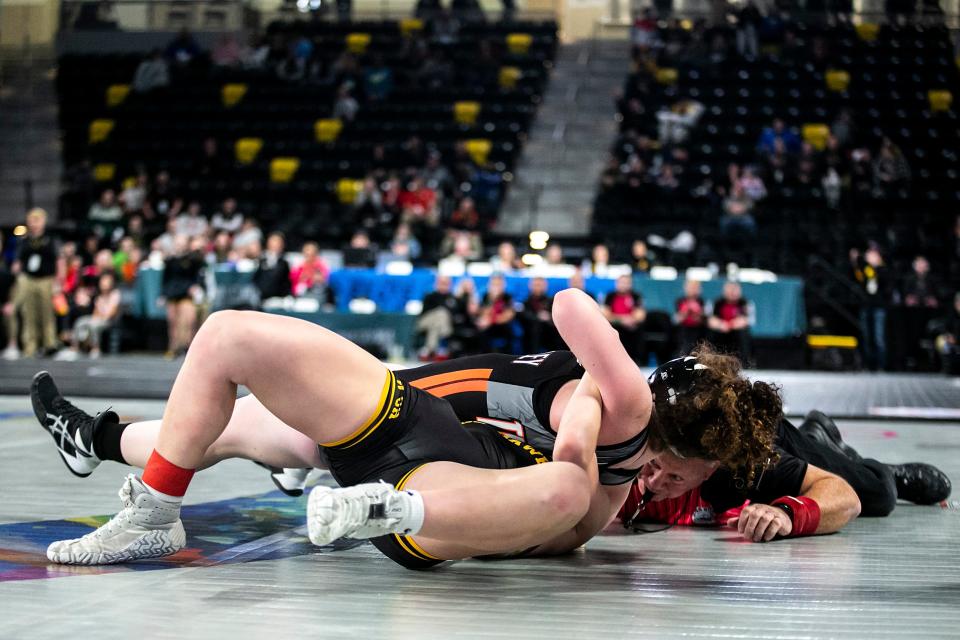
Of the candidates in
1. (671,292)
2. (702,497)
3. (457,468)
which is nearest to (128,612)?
(457,468)

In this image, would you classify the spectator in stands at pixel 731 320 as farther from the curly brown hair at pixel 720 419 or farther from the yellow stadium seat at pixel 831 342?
the curly brown hair at pixel 720 419

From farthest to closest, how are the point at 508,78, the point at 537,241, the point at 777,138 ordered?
the point at 508,78 → the point at 777,138 → the point at 537,241

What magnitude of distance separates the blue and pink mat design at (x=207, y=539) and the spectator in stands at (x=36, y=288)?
8502 millimetres

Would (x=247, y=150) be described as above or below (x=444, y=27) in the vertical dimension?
below

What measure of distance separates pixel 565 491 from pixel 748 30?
16142 mm

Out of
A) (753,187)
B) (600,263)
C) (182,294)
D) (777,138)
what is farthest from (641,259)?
(182,294)

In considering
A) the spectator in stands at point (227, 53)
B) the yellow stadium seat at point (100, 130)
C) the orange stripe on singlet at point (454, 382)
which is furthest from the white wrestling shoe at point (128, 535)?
the spectator in stands at point (227, 53)

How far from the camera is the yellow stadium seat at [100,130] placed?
1781cm

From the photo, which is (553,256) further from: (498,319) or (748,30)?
(748,30)

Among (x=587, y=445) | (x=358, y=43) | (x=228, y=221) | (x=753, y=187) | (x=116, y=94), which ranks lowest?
(x=228, y=221)

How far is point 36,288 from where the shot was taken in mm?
11375

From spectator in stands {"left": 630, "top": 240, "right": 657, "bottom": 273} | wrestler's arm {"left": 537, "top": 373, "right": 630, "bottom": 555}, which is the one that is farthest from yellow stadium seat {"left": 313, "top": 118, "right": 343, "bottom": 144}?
wrestler's arm {"left": 537, "top": 373, "right": 630, "bottom": 555}

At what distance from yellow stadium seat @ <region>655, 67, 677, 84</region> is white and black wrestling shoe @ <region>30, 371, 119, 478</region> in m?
14.4

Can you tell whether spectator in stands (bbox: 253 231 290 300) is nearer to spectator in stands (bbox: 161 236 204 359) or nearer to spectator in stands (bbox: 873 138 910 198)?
spectator in stands (bbox: 161 236 204 359)
